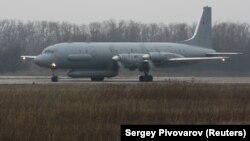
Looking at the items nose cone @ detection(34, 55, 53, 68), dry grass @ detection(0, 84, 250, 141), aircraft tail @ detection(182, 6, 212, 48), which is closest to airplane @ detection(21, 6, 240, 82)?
nose cone @ detection(34, 55, 53, 68)

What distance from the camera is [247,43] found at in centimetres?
9781

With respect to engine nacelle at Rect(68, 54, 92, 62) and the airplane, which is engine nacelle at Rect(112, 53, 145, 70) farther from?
engine nacelle at Rect(68, 54, 92, 62)

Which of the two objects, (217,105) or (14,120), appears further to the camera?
(217,105)

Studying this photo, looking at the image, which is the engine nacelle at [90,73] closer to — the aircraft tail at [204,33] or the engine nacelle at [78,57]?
the engine nacelle at [78,57]

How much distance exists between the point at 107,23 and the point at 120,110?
110 m

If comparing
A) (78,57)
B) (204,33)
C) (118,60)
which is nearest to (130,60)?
(118,60)

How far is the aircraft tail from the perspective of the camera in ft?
197

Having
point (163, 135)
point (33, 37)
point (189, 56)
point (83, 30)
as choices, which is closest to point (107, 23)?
point (83, 30)

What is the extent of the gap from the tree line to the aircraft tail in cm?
2875

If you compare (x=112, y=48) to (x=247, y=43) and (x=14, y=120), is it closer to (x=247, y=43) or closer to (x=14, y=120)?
(x=14, y=120)

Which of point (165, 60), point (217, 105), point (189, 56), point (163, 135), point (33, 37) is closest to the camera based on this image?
point (163, 135)

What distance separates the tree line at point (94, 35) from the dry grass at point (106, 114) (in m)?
58.3

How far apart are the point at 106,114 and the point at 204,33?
143ft

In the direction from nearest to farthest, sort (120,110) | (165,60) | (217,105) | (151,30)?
(120,110) → (217,105) → (165,60) → (151,30)
